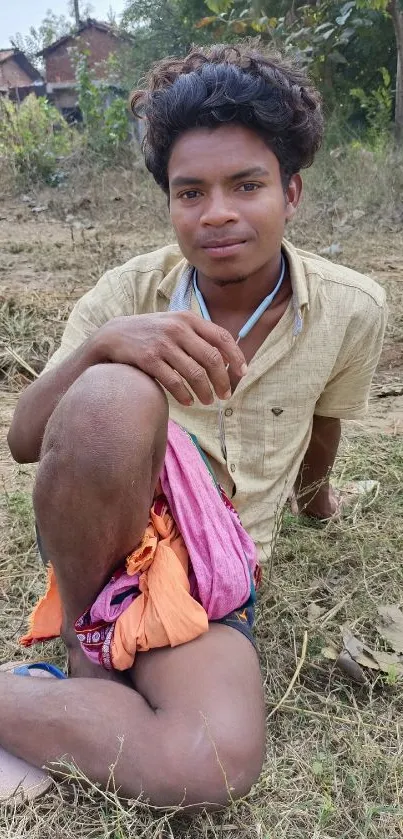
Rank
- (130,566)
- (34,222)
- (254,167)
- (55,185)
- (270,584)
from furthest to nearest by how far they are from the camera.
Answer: (55,185) < (34,222) < (270,584) < (254,167) < (130,566)

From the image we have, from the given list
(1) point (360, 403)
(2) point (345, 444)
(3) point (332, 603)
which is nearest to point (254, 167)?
(1) point (360, 403)

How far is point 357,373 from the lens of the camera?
183 centimetres

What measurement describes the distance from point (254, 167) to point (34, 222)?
238 inches

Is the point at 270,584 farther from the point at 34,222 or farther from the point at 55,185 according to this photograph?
the point at 55,185

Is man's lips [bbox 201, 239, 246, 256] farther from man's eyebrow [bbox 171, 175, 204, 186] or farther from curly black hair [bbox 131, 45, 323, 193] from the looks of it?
curly black hair [bbox 131, 45, 323, 193]

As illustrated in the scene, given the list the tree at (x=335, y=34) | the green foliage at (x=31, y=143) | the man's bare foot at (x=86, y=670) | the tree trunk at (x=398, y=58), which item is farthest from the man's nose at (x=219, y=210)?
the green foliage at (x=31, y=143)

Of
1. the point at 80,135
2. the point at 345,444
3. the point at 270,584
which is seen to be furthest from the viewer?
the point at 80,135

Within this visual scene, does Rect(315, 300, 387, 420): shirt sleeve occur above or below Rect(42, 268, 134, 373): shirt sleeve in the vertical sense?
below

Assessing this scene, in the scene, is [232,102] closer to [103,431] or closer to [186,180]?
[186,180]

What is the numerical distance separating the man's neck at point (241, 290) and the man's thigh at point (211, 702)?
730 millimetres

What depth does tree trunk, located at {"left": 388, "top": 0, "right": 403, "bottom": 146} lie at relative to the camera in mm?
7000

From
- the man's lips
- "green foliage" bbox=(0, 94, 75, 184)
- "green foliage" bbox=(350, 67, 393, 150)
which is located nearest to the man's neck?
the man's lips

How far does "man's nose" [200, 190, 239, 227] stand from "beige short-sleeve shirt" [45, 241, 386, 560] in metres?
0.20

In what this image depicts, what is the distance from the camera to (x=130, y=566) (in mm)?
1304
